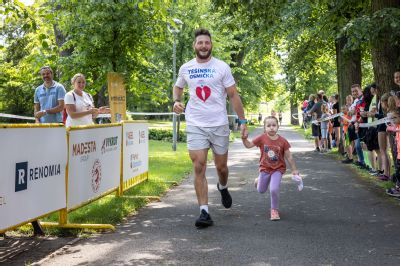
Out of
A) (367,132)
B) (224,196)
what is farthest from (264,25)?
(224,196)

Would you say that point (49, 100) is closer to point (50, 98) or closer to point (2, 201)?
point (50, 98)

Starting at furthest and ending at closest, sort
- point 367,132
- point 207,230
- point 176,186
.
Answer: point 367,132 < point 176,186 < point 207,230

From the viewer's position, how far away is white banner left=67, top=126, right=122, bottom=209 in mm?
6891

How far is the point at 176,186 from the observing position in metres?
10.9

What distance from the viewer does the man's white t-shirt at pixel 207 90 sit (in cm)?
694

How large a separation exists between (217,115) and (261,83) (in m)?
44.1

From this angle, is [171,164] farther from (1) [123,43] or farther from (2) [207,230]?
(2) [207,230]

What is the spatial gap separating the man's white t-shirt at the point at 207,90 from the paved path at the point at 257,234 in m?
1.28

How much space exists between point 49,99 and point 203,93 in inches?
158

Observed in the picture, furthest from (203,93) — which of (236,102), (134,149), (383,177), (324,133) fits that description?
(324,133)

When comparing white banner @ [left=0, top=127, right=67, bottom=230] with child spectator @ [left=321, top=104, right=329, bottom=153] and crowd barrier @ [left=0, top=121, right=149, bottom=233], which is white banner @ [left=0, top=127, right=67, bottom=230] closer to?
crowd barrier @ [left=0, top=121, right=149, bottom=233]

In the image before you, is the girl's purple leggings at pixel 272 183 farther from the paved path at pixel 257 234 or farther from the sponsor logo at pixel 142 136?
the sponsor logo at pixel 142 136

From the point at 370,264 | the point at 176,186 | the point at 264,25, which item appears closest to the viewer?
the point at 370,264

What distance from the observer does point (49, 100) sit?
998 centimetres
